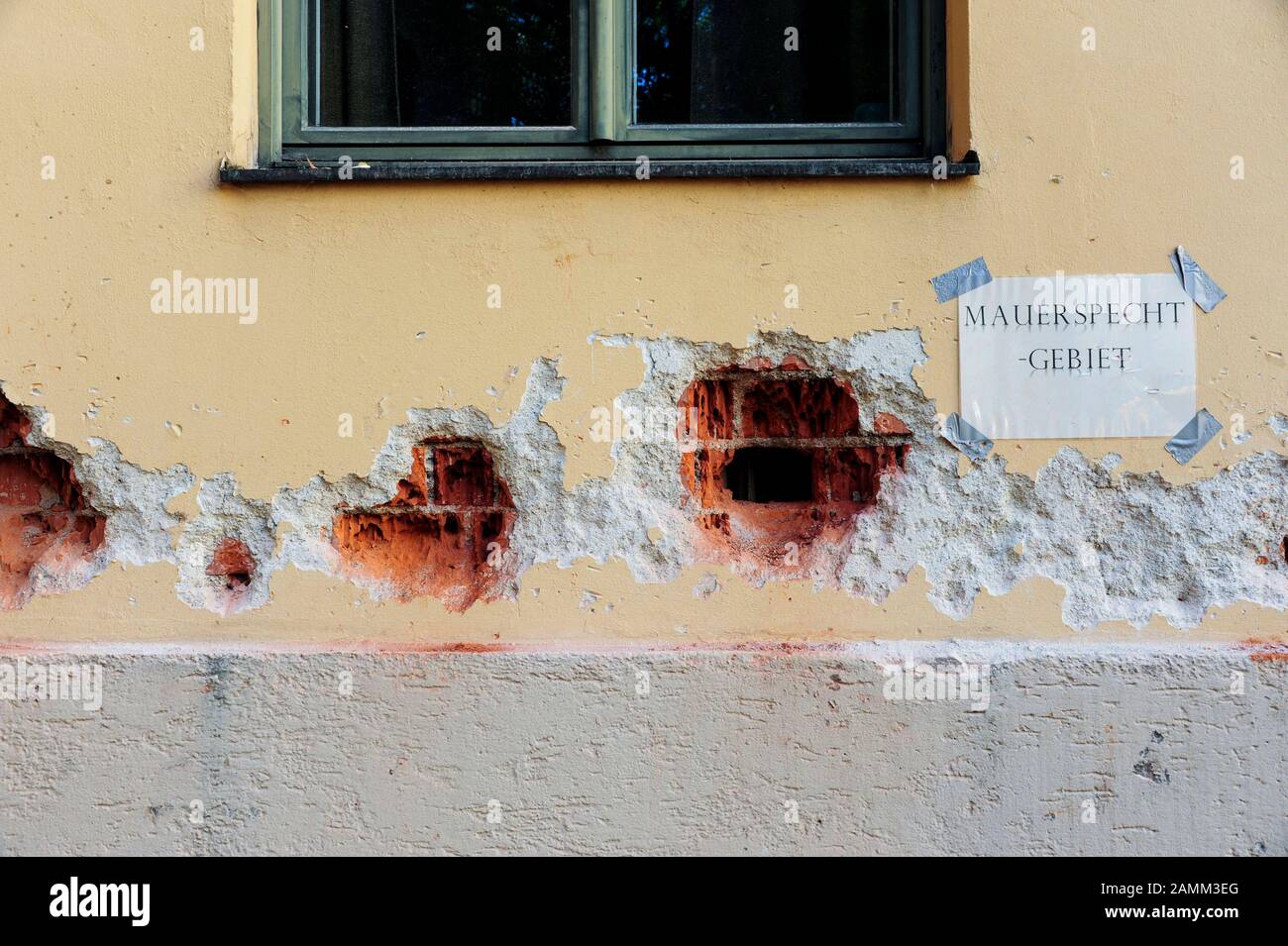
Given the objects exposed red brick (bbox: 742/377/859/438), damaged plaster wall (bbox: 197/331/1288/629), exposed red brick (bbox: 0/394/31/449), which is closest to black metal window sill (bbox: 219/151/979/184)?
damaged plaster wall (bbox: 197/331/1288/629)

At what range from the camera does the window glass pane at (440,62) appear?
2691 millimetres

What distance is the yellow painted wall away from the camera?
2459 mm

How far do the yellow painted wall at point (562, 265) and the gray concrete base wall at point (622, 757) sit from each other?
0.40ft

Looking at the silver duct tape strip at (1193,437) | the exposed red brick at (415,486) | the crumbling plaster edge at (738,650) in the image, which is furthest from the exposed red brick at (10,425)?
the silver duct tape strip at (1193,437)

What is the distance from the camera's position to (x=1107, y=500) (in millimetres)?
2447

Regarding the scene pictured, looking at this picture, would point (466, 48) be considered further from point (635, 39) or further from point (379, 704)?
point (379, 704)

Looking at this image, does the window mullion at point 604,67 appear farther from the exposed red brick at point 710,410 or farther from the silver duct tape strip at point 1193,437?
the silver duct tape strip at point 1193,437

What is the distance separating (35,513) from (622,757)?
64.6 inches

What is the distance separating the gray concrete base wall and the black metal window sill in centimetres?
117

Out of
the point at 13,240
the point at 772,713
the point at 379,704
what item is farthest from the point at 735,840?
the point at 13,240

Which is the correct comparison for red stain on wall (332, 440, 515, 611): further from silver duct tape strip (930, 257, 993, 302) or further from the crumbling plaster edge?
silver duct tape strip (930, 257, 993, 302)

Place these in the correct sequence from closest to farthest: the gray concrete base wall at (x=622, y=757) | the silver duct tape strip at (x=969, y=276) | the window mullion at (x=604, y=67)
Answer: the gray concrete base wall at (x=622, y=757) < the silver duct tape strip at (x=969, y=276) < the window mullion at (x=604, y=67)

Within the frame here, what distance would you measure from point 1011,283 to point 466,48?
1576 mm

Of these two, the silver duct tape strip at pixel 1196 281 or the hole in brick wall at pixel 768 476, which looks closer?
the silver duct tape strip at pixel 1196 281
